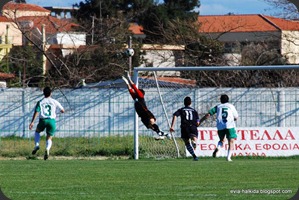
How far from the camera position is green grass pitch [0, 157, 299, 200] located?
12.1 metres

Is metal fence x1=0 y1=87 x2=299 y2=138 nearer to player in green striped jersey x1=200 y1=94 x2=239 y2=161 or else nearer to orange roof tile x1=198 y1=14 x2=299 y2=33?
player in green striped jersey x1=200 y1=94 x2=239 y2=161

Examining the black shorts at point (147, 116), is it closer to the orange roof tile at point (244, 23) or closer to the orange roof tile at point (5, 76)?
the orange roof tile at point (5, 76)

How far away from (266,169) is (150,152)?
316 inches

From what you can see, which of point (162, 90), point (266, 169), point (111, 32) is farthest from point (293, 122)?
point (111, 32)

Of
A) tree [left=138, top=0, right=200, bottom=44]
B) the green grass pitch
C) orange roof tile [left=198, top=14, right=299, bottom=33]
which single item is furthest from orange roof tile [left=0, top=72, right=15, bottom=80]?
the green grass pitch

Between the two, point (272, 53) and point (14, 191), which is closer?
point (14, 191)

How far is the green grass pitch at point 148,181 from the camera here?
12.1 meters

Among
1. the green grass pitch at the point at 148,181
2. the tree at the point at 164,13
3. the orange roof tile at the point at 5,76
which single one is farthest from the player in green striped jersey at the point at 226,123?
the tree at the point at 164,13

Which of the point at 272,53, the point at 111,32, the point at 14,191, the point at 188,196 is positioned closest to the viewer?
the point at 188,196

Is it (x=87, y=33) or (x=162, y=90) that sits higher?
(x=87, y=33)

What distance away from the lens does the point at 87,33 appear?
151 feet

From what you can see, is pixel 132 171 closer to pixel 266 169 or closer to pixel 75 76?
pixel 266 169

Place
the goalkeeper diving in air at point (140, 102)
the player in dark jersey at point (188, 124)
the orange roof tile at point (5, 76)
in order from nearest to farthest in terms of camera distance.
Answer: the goalkeeper diving in air at point (140, 102), the player in dark jersey at point (188, 124), the orange roof tile at point (5, 76)

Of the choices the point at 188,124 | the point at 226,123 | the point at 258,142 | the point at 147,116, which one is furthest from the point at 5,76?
the point at 147,116
